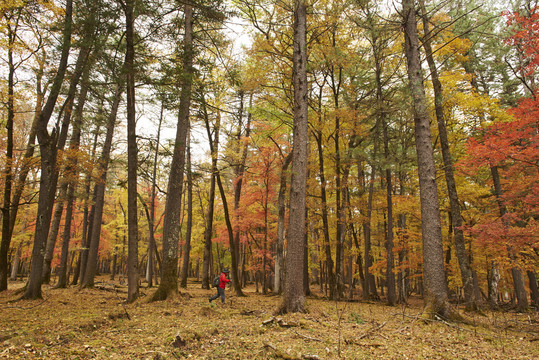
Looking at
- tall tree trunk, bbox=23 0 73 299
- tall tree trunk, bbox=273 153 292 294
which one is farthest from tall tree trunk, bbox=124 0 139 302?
tall tree trunk, bbox=273 153 292 294

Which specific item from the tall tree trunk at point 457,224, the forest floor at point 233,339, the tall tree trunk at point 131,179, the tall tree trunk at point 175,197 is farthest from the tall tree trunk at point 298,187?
the tall tree trunk at point 131,179

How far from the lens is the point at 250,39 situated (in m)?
11.0

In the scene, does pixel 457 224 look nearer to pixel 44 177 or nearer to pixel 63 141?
pixel 44 177

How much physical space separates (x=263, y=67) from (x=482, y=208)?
42.6ft

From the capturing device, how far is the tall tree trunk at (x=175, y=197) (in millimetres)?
8625

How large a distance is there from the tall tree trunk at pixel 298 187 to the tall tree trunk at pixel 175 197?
329cm

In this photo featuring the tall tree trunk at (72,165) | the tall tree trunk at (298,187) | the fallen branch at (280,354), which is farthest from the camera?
the tall tree trunk at (72,165)

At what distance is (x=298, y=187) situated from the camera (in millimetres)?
7555

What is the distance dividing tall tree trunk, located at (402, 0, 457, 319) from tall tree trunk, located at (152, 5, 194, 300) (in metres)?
6.49

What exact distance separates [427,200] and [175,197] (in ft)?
25.1

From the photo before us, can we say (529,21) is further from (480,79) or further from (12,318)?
(12,318)

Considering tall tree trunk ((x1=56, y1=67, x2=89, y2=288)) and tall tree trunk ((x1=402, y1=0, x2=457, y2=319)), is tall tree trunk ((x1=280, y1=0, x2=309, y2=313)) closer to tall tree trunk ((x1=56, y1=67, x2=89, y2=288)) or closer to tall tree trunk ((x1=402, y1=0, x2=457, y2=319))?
tall tree trunk ((x1=402, y1=0, x2=457, y2=319))

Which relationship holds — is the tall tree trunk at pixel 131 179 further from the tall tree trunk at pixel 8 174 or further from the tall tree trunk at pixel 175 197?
the tall tree trunk at pixel 8 174

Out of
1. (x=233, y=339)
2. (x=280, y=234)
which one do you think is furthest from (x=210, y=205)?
(x=233, y=339)
